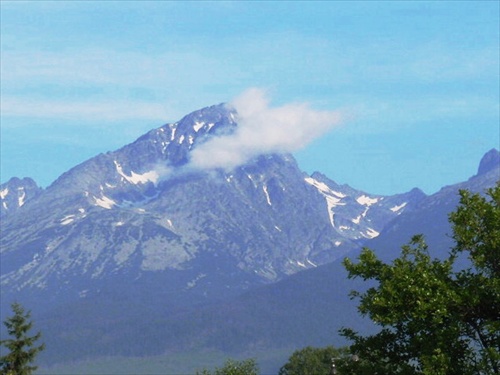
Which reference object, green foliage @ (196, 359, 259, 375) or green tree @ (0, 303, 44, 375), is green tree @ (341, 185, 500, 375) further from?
green foliage @ (196, 359, 259, 375)

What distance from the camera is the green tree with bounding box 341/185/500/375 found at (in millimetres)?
47875

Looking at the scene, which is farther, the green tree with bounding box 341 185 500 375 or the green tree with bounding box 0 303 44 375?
the green tree with bounding box 0 303 44 375

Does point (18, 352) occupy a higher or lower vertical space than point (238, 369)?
higher

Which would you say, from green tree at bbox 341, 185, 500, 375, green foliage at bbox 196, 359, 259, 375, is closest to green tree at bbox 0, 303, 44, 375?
green foliage at bbox 196, 359, 259, 375

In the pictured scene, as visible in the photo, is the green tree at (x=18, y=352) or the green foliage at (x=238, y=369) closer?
the green tree at (x=18, y=352)

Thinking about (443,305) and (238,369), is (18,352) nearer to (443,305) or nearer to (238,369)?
(238,369)

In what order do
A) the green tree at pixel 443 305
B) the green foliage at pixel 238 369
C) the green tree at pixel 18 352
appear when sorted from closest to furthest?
1. the green tree at pixel 443 305
2. the green tree at pixel 18 352
3. the green foliage at pixel 238 369

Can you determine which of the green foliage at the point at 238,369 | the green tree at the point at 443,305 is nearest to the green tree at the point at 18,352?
the green foliage at the point at 238,369

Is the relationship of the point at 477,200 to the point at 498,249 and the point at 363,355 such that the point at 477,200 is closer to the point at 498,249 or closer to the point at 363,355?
Answer: the point at 498,249

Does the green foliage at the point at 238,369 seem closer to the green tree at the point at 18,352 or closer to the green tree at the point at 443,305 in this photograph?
the green tree at the point at 18,352

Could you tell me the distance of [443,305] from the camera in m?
47.9

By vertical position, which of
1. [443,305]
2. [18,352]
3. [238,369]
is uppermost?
[18,352]

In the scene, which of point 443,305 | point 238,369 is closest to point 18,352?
point 238,369

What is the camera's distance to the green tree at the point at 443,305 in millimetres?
47875
